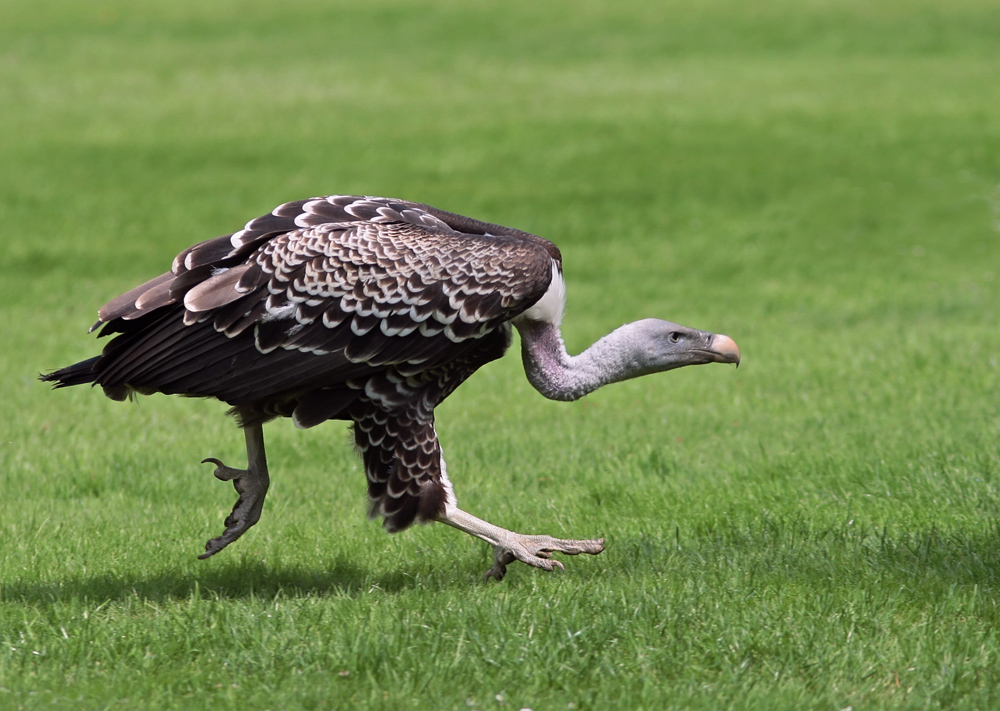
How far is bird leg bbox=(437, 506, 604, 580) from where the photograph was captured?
527 cm

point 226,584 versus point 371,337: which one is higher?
point 371,337

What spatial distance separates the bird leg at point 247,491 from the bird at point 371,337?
0.01 m

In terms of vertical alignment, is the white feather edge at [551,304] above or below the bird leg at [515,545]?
above

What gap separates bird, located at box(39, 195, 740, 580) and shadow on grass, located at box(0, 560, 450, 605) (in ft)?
0.55

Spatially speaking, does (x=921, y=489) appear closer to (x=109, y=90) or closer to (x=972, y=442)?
(x=972, y=442)

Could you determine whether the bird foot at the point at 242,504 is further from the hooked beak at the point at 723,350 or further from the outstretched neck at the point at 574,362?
the hooked beak at the point at 723,350

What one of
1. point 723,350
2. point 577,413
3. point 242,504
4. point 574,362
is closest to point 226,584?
point 242,504

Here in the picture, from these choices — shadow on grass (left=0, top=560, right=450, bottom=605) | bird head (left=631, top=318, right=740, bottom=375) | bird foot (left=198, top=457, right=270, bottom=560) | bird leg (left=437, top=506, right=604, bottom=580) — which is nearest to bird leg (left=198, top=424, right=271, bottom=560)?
bird foot (left=198, top=457, right=270, bottom=560)

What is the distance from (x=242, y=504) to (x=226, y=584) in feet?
1.20

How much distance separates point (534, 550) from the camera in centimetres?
530

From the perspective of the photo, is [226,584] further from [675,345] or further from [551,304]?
[675,345]

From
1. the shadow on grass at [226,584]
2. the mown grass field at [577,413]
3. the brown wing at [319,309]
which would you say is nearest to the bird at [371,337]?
the brown wing at [319,309]

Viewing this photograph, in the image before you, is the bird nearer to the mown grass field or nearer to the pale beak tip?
the pale beak tip

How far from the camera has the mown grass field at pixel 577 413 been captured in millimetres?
4344
